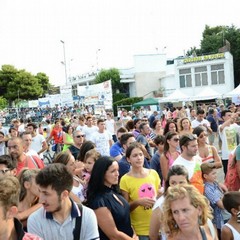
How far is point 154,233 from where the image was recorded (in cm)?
350

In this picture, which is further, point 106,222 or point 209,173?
point 209,173

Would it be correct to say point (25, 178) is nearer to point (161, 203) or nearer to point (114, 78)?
point (161, 203)

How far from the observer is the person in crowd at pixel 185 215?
2.84 meters

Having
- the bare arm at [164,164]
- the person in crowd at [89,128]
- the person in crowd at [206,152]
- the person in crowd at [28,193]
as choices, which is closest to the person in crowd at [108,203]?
the person in crowd at [28,193]

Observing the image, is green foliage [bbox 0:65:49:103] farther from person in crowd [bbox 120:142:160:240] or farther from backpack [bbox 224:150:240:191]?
person in crowd [bbox 120:142:160:240]

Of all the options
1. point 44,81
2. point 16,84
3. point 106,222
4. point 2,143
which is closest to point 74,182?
point 106,222

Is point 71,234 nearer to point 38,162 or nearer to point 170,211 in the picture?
point 170,211

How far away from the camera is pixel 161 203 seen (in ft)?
11.0

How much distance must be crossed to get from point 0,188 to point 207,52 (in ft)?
201

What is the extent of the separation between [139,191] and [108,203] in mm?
1029

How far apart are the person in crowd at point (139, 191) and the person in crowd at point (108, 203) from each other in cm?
60

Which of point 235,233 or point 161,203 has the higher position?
point 161,203

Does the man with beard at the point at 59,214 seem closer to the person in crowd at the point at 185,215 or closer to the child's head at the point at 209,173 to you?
the person in crowd at the point at 185,215

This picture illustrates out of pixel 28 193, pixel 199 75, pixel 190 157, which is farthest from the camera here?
pixel 199 75
